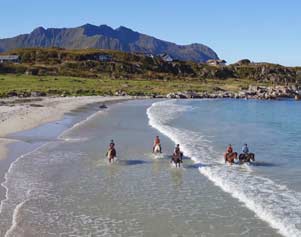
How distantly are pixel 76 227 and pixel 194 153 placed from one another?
58.0ft

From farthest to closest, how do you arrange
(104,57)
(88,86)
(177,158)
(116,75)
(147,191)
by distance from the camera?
1. (104,57)
2. (116,75)
3. (88,86)
4. (177,158)
5. (147,191)

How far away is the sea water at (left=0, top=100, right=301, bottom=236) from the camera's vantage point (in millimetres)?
18219

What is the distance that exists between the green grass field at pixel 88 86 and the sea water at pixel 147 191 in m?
54.8

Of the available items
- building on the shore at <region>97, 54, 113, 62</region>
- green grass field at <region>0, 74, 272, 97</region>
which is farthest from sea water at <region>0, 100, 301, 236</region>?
building on the shore at <region>97, 54, 113, 62</region>

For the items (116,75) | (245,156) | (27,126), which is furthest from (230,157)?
(116,75)

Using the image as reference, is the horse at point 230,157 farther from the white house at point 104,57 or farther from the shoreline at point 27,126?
the white house at point 104,57

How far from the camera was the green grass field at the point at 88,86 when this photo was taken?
3979 inches

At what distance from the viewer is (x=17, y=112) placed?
5709 centimetres

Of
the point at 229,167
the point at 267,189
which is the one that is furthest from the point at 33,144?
the point at 267,189

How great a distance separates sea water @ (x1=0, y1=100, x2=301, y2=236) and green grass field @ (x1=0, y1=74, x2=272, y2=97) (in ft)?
180

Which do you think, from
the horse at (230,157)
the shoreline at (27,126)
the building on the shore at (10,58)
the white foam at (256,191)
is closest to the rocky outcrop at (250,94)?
the shoreline at (27,126)

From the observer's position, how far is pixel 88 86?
11656 centimetres

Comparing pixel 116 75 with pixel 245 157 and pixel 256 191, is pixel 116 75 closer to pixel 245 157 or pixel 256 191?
pixel 245 157

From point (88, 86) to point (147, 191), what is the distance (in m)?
94.6
